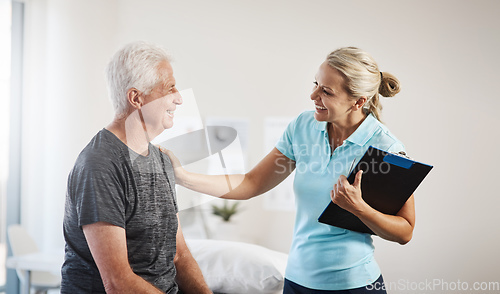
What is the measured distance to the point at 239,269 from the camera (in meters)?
1.82

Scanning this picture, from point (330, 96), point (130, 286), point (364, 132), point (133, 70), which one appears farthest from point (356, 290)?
point (133, 70)

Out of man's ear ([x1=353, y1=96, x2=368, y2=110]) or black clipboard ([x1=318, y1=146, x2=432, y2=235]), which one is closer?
black clipboard ([x1=318, y1=146, x2=432, y2=235])

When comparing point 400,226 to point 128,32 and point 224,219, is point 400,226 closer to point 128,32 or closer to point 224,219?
point 224,219

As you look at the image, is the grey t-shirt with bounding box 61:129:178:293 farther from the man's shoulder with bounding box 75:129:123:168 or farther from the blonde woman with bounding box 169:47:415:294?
the blonde woman with bounding box 169:47:415:294

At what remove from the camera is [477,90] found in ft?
7.46

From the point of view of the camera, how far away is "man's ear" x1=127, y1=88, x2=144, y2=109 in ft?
3.51

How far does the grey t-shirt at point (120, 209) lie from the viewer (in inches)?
38.9

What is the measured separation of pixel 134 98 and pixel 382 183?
72 centimetres

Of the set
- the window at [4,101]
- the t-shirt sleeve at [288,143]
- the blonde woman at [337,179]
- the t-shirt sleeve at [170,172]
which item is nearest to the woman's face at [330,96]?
the blonde woman at [337,179]

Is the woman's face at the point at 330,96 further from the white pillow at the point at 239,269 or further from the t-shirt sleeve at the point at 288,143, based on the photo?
the white pillow at the point at 239,269

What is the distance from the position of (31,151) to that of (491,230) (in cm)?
281

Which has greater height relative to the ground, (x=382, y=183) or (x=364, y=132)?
(x=364, y=132)

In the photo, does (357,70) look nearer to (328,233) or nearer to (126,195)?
(328,233)

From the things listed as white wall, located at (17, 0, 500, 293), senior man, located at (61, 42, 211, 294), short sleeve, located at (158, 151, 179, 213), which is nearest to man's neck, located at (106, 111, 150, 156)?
senior man, located at (61, 42, 211, 294)
